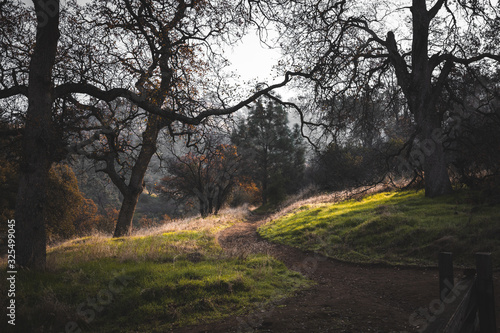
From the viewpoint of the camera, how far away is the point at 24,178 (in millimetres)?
6348

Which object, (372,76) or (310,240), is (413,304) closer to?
(310,240)

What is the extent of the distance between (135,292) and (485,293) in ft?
18.6

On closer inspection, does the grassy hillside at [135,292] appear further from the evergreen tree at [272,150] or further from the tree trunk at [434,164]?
the evergreen tree at [272,150]

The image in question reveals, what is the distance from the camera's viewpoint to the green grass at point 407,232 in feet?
23.8

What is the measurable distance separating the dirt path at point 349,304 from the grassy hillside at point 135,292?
1.43ft

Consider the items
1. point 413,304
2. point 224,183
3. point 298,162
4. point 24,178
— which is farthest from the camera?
point 298,162

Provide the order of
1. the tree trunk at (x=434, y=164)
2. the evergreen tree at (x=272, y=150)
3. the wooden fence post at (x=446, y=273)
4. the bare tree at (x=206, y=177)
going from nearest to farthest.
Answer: the wooden fence post at (x=446, y=273), the tree trunk at (x=434, y=164), the bare tree at (x=206, y=177), the evergreen tree at (x=272, y=150)

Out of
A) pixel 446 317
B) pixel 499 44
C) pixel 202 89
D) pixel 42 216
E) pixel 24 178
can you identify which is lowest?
pixel 446 317

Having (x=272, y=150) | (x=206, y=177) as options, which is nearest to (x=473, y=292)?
(x=206, y=177)

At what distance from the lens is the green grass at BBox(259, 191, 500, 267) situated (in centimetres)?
726

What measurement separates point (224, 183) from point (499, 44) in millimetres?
23109

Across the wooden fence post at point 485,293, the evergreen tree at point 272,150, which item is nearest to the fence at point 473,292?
the wooden fence post at point 485,293

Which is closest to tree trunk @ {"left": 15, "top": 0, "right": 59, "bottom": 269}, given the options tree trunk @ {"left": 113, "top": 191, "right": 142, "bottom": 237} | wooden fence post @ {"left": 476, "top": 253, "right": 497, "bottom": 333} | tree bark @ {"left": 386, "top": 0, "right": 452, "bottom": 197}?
tree trunk @ {"left": 113, "top": 191, "right": 142, "bottom": 237}

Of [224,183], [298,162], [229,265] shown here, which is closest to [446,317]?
[229,265]
